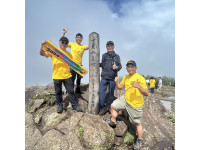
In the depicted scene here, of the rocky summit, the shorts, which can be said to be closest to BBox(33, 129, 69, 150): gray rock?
the rocky summit

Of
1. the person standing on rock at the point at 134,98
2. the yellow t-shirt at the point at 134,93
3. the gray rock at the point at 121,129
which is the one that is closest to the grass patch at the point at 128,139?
the gray rock at the point at 121,129

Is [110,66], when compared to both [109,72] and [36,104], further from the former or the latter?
[36,104]

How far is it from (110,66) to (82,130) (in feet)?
7.42

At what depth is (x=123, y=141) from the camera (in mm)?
4012

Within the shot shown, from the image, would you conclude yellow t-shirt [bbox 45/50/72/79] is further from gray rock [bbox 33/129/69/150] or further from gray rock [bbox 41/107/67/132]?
gray rock [bbox 33/129/69/150]

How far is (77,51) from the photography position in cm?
488

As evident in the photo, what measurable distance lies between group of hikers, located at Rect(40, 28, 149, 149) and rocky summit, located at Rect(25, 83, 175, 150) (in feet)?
1.03

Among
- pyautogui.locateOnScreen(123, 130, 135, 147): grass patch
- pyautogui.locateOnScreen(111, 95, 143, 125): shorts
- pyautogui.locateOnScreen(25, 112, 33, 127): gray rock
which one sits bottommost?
pyautogui.locateOnScreen(123, 130, 135, 147): grass patch

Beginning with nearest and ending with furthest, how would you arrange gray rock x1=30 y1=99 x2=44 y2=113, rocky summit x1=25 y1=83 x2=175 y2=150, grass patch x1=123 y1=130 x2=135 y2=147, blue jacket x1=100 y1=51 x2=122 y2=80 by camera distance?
rocky summit x1=25 y1=83 x2=175 y2=150 → grass patch x1=123 y1=130 x2=135 y2=147 → blue jacket x1=100 y1=51 x2=122 y2=80 → gray rock x1=30 y1=99 x2=44 y2=113

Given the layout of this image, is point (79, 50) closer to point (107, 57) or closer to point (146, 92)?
point (107, 57)

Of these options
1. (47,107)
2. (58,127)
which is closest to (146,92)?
(58,127)

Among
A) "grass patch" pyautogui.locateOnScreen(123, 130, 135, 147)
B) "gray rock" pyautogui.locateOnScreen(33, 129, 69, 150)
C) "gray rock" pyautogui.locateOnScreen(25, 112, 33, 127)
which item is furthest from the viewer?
"gray rock" pyautogui.locateOnScreen(25, 112, 33, 127)

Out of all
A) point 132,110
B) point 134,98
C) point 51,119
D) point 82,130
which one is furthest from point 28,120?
point 134,98

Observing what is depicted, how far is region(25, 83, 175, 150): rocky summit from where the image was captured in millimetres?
3467
